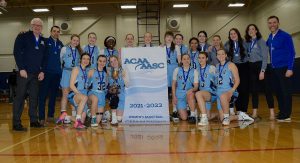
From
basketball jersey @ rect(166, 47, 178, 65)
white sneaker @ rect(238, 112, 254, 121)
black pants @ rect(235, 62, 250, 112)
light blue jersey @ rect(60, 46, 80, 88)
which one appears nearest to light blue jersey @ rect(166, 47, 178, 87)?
basketball jersey @ rect(166, 47, 178, 65)

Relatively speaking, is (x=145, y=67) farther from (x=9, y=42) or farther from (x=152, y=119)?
(x=9, y=42)

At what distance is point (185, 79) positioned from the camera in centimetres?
572

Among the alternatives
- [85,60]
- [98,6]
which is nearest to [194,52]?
[85,60]

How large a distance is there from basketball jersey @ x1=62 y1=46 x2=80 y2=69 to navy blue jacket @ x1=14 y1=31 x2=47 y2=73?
67cm

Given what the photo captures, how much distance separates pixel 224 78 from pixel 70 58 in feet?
9.14

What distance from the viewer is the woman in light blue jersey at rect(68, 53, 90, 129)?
201 inches

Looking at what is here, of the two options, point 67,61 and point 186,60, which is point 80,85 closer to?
point 67,61

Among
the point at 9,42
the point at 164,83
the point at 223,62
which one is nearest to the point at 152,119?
the point at 164,83

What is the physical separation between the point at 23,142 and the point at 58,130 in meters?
1.06

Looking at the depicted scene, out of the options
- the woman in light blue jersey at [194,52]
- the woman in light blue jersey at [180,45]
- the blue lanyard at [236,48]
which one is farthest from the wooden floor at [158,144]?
the woman in light blue jersey at [180,45]

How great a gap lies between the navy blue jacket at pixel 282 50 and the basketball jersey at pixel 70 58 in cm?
353

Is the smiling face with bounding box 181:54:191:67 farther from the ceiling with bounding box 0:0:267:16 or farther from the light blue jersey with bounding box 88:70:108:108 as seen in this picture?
the ceiling with bounding box 0:0:267:16

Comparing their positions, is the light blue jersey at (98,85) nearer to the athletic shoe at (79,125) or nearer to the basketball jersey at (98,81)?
the basketball jersey at (98,81)

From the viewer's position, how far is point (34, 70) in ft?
16.9
